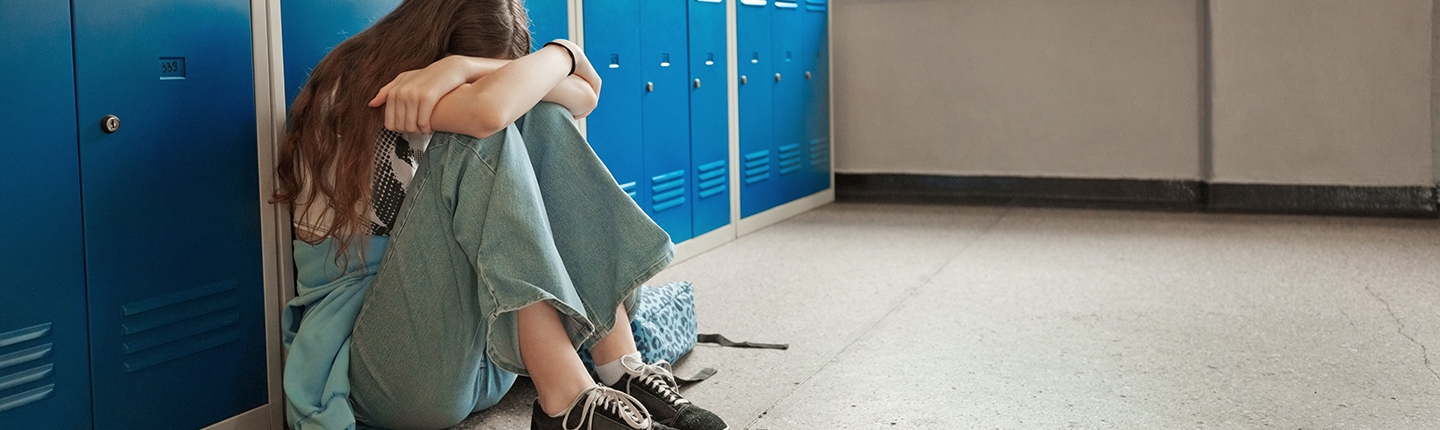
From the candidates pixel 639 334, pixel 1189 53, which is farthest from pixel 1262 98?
pixel 639 334

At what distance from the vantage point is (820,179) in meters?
4.52

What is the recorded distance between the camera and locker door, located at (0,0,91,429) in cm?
136

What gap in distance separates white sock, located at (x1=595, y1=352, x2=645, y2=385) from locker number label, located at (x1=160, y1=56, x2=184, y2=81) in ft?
2.28

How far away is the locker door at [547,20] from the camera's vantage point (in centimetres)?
255

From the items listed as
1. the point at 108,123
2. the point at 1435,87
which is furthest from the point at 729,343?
the point at 1435,87

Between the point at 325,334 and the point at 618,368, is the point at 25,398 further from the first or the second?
the point at 618,368

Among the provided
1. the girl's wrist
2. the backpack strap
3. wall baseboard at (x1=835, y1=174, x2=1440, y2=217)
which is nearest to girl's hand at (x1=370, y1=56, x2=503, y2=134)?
the girl's wrist

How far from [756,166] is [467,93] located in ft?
7.71

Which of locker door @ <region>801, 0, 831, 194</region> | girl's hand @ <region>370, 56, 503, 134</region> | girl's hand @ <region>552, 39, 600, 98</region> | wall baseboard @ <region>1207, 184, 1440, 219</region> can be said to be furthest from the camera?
locker door @ <region>801, 0, 831, 194</region>

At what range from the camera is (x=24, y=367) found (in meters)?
1.41

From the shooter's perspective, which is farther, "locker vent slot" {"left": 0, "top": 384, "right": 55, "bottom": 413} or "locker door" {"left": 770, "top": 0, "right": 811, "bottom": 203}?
"locker door" {"left": 770, "top": 0, "right": 811, "bottom": 203}

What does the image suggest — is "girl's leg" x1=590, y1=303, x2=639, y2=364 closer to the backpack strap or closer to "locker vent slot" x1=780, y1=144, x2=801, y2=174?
the backpack strap

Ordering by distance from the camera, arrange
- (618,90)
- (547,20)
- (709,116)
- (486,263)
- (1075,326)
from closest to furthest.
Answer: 1. (486,263)
2. (1075,326)
3. (547,20)
4. (618,90)
5. (709,116)

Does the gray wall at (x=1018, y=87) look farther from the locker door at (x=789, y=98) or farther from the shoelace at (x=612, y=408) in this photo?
the shoelace at (x=612, y=408)
